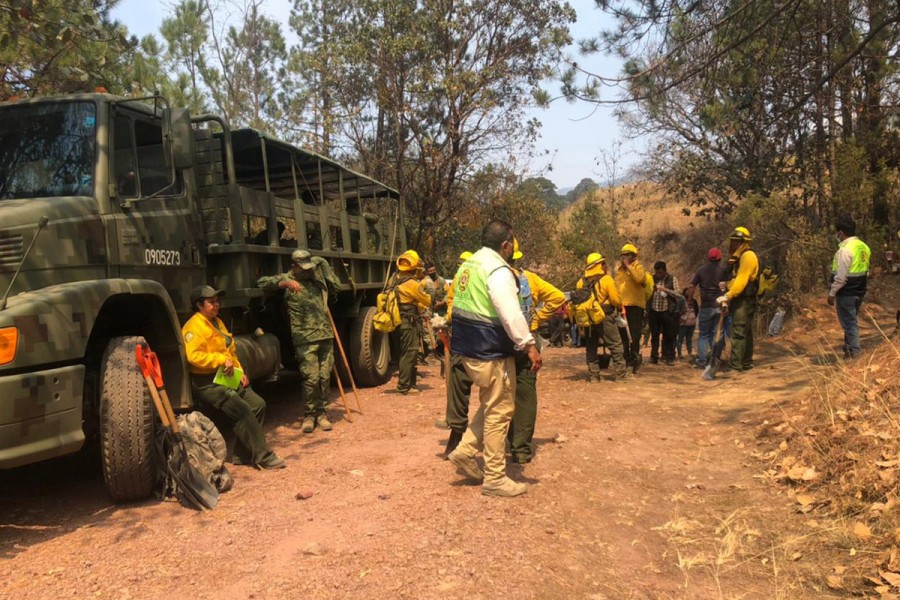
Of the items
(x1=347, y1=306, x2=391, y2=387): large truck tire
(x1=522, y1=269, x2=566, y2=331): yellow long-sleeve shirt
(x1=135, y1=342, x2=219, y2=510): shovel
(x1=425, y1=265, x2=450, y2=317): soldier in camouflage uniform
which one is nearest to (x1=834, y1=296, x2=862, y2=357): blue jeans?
(x1=522, y1=269, x2=566, y2=331): yellow long-sleeve shirt

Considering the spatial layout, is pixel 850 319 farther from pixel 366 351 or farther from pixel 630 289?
pixel 366 351

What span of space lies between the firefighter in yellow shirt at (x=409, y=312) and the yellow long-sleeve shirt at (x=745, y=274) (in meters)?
3.73

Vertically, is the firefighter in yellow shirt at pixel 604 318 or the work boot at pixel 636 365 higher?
the firefighter in yellow shirt at pixel 604 318

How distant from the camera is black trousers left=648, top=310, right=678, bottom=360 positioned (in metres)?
9.62

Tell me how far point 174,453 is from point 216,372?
2.88 ft

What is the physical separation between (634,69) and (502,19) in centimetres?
907

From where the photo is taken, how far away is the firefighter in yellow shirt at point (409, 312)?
8055 millimetres

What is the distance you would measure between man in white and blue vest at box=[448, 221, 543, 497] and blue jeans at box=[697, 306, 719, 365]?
5312mm

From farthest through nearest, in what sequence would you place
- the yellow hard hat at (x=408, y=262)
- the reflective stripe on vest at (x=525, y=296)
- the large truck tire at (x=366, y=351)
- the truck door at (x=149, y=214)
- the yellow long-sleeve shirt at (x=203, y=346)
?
the large truck tire at (x=366, y=351) → the yellow hard hat at (x=408, y=262) → the reflective stripe on vest at (x=525, y=296) → the yellow long-sleeve shirt at (x=203, y=346) → the truck door at (x=149, y=214)

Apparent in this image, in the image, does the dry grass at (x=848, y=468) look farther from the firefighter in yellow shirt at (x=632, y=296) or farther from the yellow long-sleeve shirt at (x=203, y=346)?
the yellow long-sleeve shirt at (x=203, y=346)

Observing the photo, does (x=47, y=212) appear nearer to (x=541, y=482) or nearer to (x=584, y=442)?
(x=541, y=482)

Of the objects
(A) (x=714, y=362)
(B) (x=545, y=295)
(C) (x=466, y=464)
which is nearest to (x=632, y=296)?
(A) (x=714, y=362)

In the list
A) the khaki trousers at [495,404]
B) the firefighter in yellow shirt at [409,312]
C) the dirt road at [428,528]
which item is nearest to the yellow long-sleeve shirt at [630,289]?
the firefighter in yellow shirt at [409,312]

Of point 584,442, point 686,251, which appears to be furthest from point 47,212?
point 686,251
